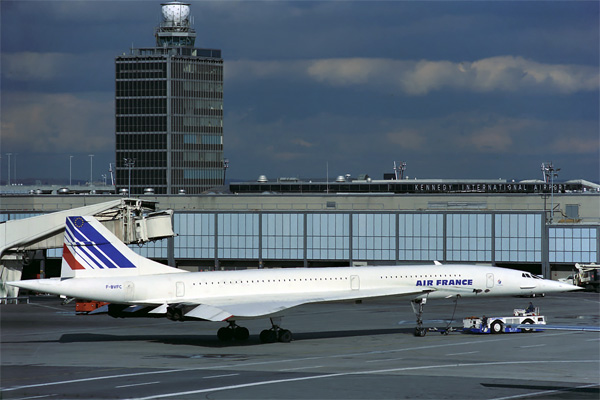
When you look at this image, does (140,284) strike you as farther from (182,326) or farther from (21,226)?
(21,226)

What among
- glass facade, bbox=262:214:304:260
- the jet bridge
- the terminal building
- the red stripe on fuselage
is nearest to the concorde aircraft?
the red stripe on fuselage

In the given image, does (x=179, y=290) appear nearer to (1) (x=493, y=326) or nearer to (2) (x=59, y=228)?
(1) (x=493, y=326)

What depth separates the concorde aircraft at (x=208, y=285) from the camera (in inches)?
1887

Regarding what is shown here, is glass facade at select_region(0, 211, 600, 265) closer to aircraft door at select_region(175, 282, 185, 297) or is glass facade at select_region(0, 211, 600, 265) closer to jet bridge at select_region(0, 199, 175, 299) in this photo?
jet bridge at select_region(0, 199, 175, 299)

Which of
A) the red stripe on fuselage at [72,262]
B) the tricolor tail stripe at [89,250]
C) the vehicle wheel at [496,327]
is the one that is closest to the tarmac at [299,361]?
the vehicle wheel at [496,327]

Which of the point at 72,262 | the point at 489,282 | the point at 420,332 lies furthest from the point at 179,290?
the point at 489,282

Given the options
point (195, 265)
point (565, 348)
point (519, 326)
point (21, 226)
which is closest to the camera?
point (565, 348)

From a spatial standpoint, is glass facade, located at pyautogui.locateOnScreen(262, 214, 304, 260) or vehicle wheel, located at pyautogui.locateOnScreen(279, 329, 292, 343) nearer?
vehicle wheel, located at pyautogui.locateOnScreen(279, 329, 292, 343)

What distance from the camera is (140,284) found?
48.3 metres

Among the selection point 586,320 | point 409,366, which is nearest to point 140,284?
point 409,366

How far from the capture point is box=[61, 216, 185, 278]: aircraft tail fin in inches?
1940

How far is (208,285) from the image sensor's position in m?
49.8

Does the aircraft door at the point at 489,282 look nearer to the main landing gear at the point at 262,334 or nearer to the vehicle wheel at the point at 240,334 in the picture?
the main landing gear at the point at 262,334

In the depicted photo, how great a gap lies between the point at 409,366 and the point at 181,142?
166216 mm
